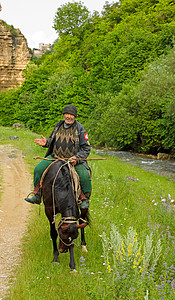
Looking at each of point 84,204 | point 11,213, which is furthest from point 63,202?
point 11,213

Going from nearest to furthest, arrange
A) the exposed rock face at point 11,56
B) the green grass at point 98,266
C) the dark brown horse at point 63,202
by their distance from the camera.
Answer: the green grass at point 98,266 → the dark brown horse at point 63,202 → the exposed rock face at point 11,56

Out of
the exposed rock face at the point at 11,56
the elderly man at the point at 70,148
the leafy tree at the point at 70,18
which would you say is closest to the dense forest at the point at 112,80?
the leafy tree at the point at 70,18

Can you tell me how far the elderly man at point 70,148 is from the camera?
5180 mm

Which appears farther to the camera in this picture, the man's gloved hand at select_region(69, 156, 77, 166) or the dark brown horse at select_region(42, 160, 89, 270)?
the man's gloved hand at select_region(69, 156, 77, 166)

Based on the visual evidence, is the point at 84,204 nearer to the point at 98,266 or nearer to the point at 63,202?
the point at 63,202

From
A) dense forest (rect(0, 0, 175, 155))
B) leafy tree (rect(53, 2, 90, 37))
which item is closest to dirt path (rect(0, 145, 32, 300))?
dense forest (rect(0, 0, 175, 155))

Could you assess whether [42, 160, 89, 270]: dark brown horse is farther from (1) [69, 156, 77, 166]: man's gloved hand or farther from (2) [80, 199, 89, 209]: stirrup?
(2) [80, 199, 89, 209]: stirrup

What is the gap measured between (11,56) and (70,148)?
251ft

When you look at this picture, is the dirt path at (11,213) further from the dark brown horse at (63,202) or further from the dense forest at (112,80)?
the dense forest at (112,80)

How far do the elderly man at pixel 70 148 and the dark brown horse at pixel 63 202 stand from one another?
0.33m

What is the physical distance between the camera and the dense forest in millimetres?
26859

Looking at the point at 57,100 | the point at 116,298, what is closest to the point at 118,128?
the point at 57,100

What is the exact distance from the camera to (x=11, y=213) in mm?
8148

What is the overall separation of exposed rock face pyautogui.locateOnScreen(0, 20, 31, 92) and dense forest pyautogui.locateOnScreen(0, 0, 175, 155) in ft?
45.4
